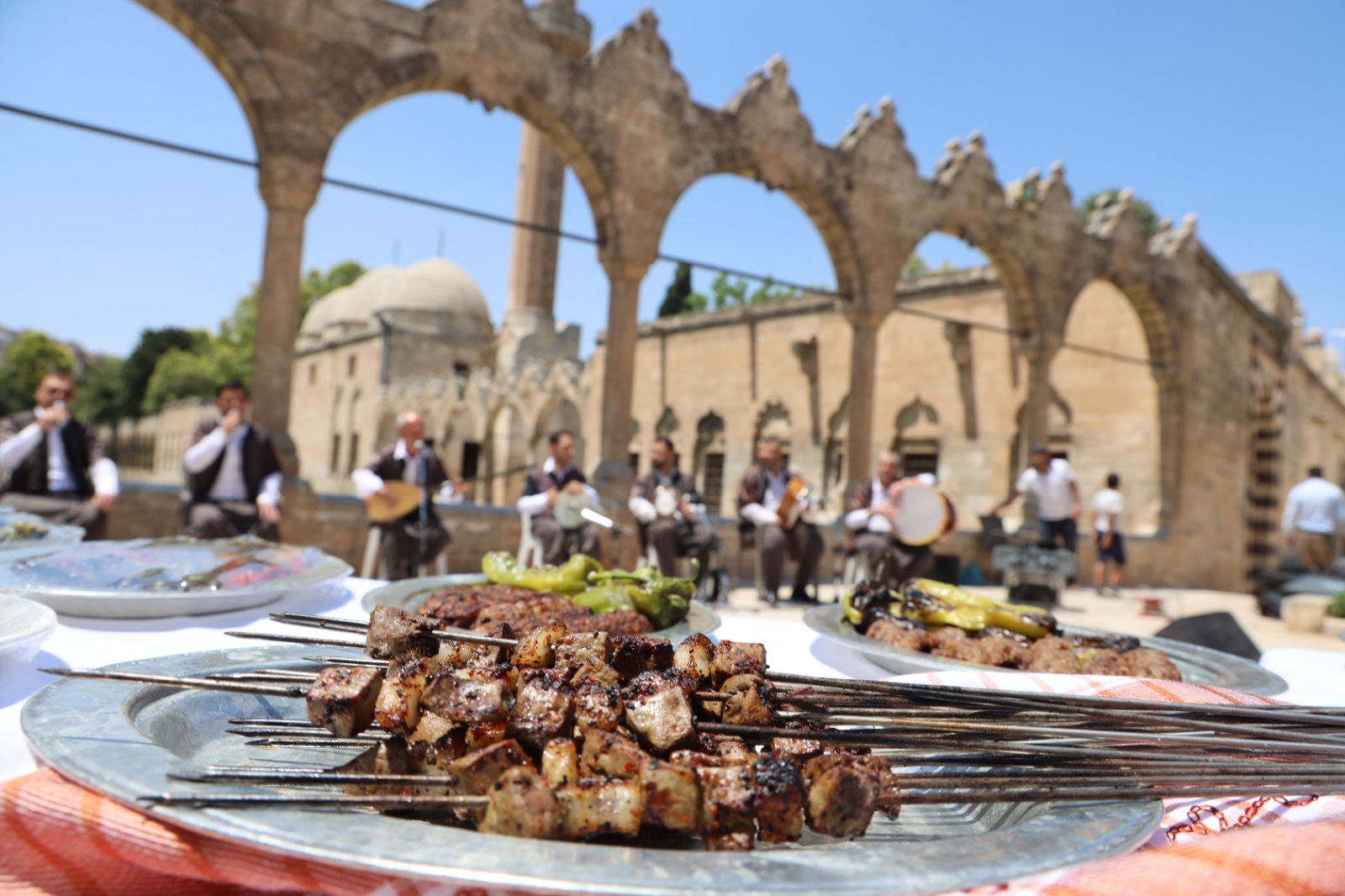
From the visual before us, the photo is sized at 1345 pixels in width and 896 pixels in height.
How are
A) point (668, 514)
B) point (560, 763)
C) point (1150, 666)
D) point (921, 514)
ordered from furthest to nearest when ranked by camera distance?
1. point (668, 514)
2. point (921, 514)
3. point (1150, 666)
4. point (560, 763)

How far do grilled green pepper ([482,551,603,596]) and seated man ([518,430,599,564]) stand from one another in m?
3.79

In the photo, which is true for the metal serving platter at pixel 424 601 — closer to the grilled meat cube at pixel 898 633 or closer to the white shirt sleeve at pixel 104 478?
the grilled meat cube at pixel 898 633

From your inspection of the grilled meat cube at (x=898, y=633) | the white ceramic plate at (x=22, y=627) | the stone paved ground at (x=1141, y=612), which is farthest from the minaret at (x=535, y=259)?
the white ceramic plate at (x=22, y=627)

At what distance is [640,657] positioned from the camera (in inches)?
50.6

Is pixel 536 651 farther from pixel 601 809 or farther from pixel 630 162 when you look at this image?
pixel 630 162

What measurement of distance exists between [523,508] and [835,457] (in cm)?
1539

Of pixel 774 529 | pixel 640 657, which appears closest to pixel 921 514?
pixel 774 529

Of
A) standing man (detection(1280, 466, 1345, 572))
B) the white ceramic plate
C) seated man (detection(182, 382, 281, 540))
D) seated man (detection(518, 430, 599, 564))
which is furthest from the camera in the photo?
standing man (detection(1280, 466, 1345, 572))

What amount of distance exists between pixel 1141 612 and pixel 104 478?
10.4 metres

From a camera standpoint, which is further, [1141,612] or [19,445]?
[1141,612]

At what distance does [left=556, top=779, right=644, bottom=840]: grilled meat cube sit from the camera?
90cm

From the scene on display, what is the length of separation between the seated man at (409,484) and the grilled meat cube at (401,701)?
5.18 m

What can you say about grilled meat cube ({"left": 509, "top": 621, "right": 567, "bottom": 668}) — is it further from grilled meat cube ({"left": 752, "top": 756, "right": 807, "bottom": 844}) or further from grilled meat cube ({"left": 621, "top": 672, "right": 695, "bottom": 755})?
grilled meat cube ({"left": 752, "top": 756, "right": 807, "bottom": 844})

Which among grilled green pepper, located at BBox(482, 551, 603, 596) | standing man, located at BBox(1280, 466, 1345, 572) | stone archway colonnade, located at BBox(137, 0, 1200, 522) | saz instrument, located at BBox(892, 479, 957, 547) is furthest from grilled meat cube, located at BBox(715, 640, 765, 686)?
standing man, located at BBox(1280, 466, 1345, 572)
